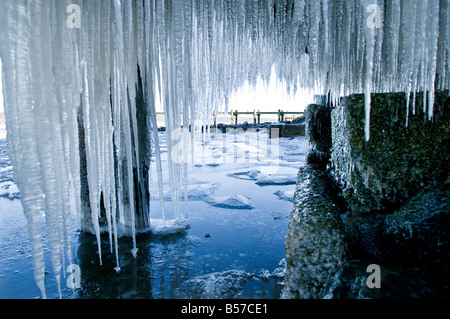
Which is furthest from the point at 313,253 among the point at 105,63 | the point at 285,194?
the point at 285,194

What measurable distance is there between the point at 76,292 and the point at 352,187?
304 centimetres

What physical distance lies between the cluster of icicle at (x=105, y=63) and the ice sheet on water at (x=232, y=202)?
2.30 m

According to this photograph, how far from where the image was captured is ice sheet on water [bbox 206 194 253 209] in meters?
4.84

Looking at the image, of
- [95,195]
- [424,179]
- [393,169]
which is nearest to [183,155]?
[95,195]

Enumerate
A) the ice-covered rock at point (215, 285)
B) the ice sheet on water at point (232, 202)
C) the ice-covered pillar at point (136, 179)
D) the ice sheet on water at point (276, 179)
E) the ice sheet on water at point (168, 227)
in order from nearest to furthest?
the ice-covered rock at point (215, 285) < the ice-covered pillar at point (136, 179) < the ice sheet on water at point (168, 227) < the ice sheet on water at point (232, 202) < the ice sheet on water at point (276, 179)

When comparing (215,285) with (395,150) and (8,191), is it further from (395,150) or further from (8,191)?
(8,191)

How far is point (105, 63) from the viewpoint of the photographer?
201cm

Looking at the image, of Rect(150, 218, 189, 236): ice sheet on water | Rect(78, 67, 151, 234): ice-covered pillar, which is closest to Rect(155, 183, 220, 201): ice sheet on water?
Rect(150, 218, 189, 236): ice sheet on water

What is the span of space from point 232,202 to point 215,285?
2473mm

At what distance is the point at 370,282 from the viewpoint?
1602 mm

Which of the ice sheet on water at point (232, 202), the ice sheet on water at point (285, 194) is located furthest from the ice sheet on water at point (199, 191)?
the ice sheet on water at point (285, 194)

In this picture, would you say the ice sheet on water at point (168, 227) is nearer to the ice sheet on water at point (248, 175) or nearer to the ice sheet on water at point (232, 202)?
the ice sheet on water at point (232, 202)

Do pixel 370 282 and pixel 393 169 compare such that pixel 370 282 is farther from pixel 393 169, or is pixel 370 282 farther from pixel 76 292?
pixel 76 292

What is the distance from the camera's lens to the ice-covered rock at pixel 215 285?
2418 mm
